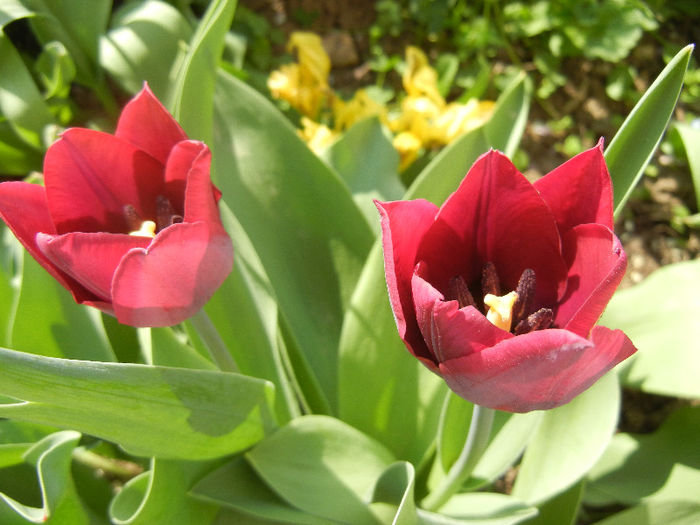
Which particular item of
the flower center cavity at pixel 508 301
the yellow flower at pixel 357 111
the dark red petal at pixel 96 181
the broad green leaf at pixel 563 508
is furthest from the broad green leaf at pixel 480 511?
the yellow flower at pixel 357 111

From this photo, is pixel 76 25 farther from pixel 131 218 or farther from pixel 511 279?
pixel 511 279

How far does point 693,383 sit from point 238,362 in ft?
2.02

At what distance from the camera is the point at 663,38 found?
1.78 meters

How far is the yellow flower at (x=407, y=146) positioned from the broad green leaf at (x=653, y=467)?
26.2 inches

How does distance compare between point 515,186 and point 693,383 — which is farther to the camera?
point 693,383

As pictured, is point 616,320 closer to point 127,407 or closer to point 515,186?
point 515,186

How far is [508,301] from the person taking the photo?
0.61 m

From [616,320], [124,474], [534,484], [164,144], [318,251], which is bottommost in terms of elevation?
[124,474]

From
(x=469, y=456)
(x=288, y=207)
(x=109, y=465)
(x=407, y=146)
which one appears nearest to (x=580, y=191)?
(x=469, y=456)

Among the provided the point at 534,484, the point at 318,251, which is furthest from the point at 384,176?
the point at 534,484

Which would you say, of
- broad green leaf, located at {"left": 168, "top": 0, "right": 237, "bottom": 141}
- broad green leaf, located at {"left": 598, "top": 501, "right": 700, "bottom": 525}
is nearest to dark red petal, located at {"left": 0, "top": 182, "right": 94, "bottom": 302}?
broad green leaf, located at {"left": 168, "top": 0, "right": 237, "bottom": 141}

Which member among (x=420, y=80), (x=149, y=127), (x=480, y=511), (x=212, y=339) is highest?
(x=149, y=127)

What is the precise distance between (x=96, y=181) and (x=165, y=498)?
0.37 meters

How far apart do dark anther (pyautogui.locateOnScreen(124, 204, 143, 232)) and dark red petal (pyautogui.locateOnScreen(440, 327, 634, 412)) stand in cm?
38
